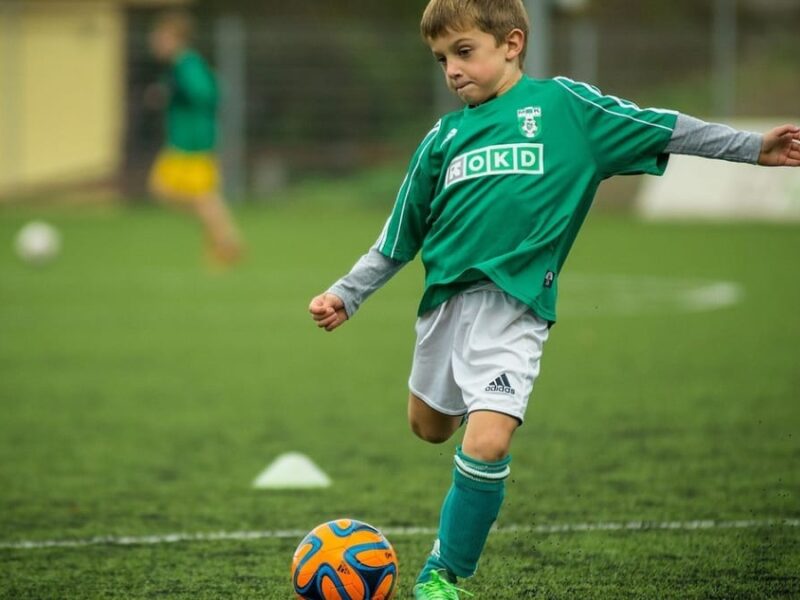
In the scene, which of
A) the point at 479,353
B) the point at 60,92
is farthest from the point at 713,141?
the point at 60,92

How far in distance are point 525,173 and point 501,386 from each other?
61 centimetres

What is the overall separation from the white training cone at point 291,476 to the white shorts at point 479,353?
5.61 feet

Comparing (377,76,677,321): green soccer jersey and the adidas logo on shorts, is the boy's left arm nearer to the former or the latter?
(377,76,677,321): green soccer jersey

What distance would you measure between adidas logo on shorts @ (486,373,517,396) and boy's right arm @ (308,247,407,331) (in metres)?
0.48

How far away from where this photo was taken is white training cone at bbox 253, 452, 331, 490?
6.06 m

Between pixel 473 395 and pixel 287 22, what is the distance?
3026cm

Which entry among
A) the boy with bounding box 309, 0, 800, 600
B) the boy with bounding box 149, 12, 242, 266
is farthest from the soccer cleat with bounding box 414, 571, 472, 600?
the boy with bounding box 149, 12, 242, 266

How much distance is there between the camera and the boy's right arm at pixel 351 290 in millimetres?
4355

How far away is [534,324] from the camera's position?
4293mm

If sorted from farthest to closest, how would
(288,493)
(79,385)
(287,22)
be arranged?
1. (287,22)
2. (79,385)
3. (288,493)

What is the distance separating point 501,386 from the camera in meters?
4.14

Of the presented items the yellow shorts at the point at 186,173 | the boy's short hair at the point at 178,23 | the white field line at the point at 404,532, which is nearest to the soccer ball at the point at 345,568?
the white field line at the point at 404,532

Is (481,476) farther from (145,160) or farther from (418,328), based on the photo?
(145,160)

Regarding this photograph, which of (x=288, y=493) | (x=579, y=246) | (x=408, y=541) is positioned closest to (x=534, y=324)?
(x=408, y=541)
